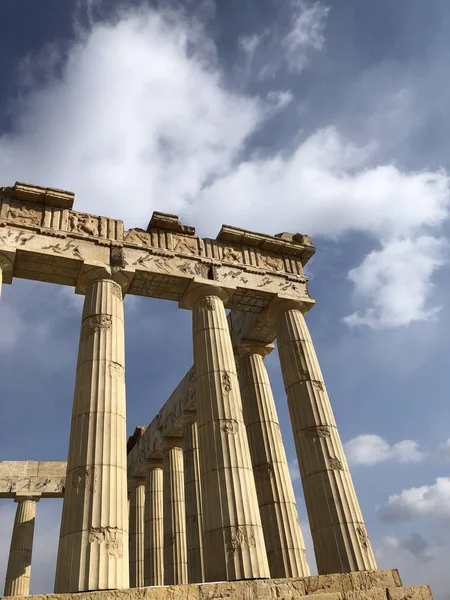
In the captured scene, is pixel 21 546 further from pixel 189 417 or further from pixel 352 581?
pixel 352 581

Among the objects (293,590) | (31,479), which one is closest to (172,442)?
(31,479)

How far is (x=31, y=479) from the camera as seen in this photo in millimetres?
39281

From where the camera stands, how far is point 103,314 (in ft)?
64.1

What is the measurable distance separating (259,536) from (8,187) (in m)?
17.5

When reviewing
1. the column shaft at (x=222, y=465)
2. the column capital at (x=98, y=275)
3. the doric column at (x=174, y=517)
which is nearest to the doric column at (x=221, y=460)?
the column shaft at (x=222, y=465)

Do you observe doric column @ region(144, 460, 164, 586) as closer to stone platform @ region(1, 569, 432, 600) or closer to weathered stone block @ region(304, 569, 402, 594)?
weathered stone block @ region(304, 569, 402, 594)

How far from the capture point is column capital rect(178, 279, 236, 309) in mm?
22500

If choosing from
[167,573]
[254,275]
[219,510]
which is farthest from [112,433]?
[167,573]

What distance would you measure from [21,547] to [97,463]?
28594mm

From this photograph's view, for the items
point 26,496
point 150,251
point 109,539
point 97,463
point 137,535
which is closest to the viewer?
point 109,539

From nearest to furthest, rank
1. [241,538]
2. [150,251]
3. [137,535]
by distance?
1. [241,538]
2. [150,251]
3. [137,535]

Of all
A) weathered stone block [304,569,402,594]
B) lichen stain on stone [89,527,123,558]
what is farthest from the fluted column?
weathered stone block [304,569,402,594]

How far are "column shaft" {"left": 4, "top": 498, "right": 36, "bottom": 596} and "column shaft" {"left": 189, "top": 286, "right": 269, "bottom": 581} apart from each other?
26.6 m

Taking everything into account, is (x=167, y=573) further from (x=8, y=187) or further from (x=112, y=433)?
(x=8, y=187)
